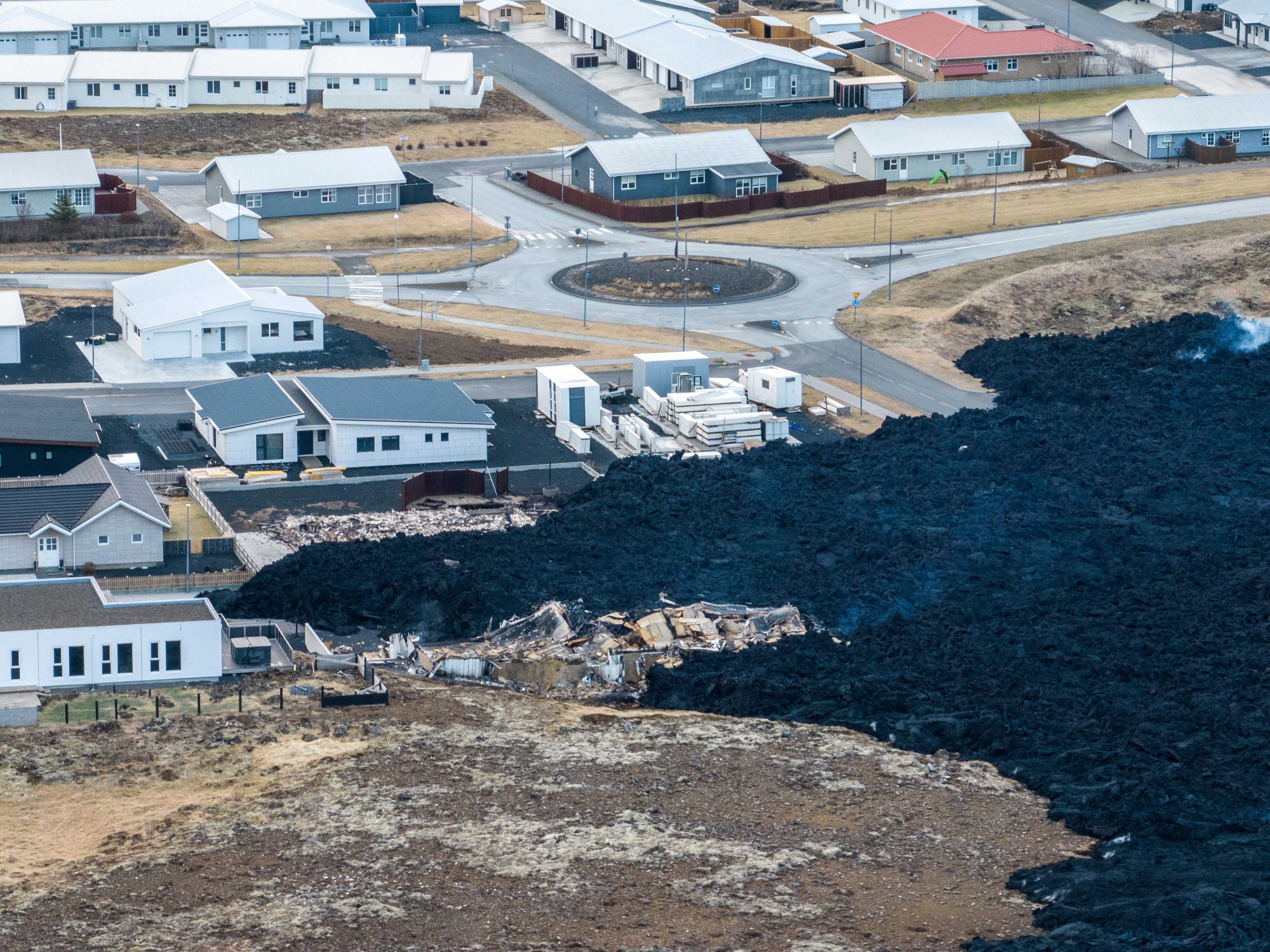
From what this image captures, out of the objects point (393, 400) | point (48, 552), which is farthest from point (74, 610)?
point (393, 400)

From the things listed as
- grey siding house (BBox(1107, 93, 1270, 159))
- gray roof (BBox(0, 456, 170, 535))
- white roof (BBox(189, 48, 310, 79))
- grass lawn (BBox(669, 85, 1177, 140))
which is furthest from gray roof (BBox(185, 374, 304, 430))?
grey siding house (BBox(1107, 93, 1270, 159))

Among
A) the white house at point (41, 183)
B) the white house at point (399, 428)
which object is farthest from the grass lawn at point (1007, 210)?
the white house at point (399, 428)

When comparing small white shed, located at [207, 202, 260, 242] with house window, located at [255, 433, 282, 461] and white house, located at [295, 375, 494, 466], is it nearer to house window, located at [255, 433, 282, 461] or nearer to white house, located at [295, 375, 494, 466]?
white house, located at [295, 375, 494, 466]

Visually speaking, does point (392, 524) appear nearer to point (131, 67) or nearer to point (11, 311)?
point (11, 311)

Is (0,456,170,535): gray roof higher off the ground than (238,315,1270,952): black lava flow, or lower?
higher

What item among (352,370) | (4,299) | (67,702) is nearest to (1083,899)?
(67,702)

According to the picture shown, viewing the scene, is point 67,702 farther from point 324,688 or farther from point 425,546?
point 425,546
